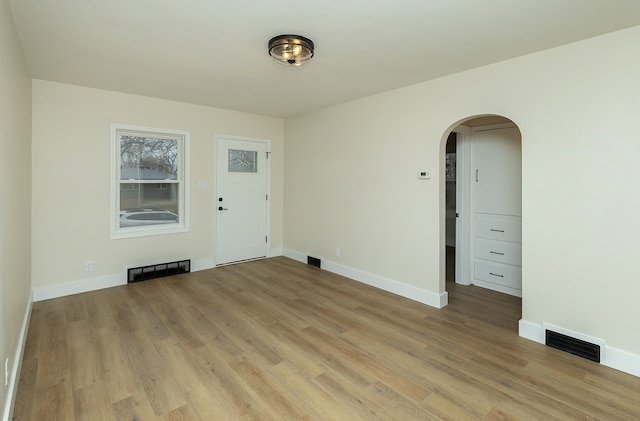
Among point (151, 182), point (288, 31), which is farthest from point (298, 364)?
point (151, 182)

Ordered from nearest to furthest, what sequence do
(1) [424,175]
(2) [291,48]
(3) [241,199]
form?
1. (2) [291,48]
2. (1) [424,175]
3. (3) [241,199]

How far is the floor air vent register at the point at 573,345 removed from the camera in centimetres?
245

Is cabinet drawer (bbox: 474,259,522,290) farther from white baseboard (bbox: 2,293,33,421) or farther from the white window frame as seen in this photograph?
white baseboard (bbox: 2,293,33,421)

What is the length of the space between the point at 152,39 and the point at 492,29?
8.43 feet

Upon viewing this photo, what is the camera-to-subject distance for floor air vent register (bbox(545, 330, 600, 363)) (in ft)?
8.05

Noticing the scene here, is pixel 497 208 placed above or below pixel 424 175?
below

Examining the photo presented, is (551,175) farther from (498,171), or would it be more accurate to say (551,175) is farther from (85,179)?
(85,179)

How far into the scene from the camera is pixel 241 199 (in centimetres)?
527

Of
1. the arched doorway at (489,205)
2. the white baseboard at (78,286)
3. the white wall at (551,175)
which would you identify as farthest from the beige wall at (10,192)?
the arched doorway at (489,205)

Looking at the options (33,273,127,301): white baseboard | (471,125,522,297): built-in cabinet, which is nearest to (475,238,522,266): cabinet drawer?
(471,125,522,297): built-in cabinet

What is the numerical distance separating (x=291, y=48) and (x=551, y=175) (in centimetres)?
235

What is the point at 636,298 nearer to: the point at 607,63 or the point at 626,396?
the point at 626,396

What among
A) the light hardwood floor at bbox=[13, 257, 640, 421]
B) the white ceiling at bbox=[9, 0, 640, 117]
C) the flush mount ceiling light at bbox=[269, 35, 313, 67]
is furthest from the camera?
the flush mount ceiling light at bbox=[269, 35, 313, 67]

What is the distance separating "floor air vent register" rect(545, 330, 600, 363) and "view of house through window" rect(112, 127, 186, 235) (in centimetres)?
452
